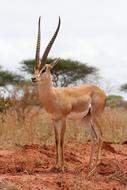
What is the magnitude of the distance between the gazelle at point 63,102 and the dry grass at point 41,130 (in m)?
3.38

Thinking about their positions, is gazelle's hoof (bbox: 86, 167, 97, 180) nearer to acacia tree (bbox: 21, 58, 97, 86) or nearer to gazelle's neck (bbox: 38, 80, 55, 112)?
gazelle's neck (bbox: 38, 80, 55, 112)

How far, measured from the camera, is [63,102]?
8.87 meters

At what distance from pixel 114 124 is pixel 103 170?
290 inches

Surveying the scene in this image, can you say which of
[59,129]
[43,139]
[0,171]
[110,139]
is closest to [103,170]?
[59,129]

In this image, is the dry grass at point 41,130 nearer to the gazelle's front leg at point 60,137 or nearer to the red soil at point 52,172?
the red soil at point 52,172

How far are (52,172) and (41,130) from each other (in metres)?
6.15

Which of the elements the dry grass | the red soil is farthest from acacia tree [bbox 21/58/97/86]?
the red soil

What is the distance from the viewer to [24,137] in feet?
43.8

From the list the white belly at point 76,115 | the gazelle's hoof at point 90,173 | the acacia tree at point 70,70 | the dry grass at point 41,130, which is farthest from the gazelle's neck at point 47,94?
the acacia tree at point 70,70

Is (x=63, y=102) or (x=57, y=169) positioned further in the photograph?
(x=63, y=102)

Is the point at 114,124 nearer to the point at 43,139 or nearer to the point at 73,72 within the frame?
the point at 43,139

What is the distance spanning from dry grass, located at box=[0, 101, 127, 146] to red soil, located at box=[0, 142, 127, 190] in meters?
1.58

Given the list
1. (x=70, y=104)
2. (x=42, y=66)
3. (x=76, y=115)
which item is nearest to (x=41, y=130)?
(x=76, y=115)

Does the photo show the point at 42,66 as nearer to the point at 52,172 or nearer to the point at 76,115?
the point at 76,115
